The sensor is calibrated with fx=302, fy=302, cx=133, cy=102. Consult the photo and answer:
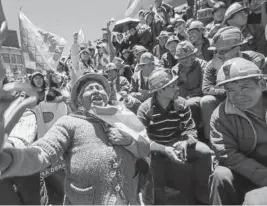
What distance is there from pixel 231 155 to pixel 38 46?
140 inches

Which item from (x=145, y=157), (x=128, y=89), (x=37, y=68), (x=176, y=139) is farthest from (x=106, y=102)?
(x=128, y=89)

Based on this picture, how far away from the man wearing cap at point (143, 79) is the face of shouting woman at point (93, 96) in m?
3.47

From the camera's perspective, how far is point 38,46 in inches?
192

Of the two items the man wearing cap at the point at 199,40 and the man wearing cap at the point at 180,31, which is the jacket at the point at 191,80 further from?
the man wearing cap at the point at 180,31

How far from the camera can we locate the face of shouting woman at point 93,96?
271 centimetres

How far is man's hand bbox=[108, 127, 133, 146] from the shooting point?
8.32ft

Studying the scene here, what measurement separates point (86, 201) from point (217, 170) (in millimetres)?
1150

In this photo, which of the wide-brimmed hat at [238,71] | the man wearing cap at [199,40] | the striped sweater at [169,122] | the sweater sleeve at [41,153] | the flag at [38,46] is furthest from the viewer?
the man wearing cap at [199,40]

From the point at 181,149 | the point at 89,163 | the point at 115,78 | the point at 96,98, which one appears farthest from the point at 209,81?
the point at 115,78

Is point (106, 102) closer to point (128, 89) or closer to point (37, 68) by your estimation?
point (37, 68)

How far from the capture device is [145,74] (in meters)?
6.52

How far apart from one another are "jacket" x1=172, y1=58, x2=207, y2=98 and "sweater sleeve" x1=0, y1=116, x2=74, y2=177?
2.76 metres

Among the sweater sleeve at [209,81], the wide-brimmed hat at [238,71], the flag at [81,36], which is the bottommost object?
the sweater sleeve at [209,81]

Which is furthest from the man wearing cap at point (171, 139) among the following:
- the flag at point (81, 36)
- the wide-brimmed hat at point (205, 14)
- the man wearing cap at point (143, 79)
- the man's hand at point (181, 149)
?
the flag at point (81, 36)
